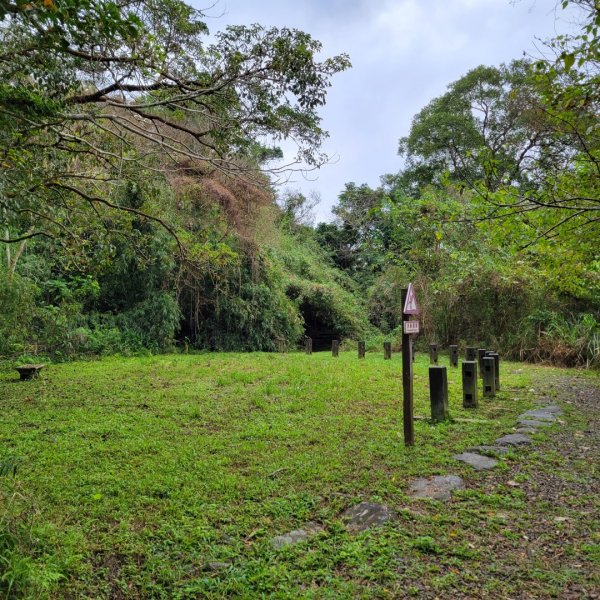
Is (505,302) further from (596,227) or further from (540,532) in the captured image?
(540,532)

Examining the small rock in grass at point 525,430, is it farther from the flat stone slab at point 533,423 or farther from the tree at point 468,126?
the tree at point 468,126

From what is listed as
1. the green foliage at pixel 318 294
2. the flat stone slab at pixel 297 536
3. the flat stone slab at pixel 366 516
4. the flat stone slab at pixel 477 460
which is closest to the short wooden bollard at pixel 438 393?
the flat stone slab at pixel 477 460

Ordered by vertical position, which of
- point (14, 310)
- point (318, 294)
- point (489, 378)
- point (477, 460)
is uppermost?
point (318, 294)

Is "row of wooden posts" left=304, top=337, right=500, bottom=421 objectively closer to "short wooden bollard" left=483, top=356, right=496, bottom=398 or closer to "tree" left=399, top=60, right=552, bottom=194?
"short wooden bollard" left=483, top=356, right=496, bottom=398

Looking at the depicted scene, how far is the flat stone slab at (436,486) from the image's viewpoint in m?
3.37

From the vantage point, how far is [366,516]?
3.06 meters

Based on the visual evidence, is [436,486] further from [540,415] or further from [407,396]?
[540,415]

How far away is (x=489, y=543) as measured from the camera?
2.73 metres

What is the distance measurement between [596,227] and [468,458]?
8.47 feet

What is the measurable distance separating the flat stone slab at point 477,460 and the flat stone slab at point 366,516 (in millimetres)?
1171

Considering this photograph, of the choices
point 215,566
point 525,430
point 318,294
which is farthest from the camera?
point 318,294

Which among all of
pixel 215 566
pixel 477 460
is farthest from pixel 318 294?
pixel 215 566

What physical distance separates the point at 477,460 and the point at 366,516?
151 cm

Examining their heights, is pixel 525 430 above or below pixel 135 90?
below
